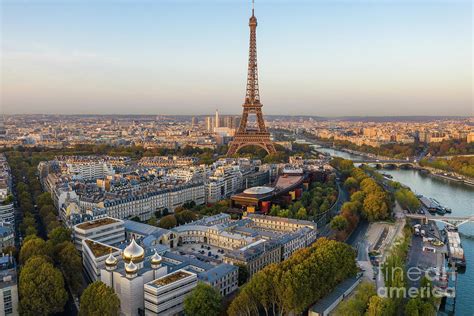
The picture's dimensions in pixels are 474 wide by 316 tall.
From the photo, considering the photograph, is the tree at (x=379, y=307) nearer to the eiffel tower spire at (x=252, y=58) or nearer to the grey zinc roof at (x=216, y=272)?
the grey zinc roof at (x=216, y=272)

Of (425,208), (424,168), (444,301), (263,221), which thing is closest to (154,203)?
(263,221)

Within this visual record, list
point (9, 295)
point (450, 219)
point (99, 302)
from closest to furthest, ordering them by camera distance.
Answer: point (99, 302) → point (9, 295) → point (450, 219)

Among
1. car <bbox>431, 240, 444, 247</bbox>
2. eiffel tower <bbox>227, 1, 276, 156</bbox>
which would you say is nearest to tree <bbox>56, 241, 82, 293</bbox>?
car <bbox>431, 240, 444, 247</bbox>

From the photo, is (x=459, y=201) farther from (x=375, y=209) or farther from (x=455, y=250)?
(x=455, y=250)

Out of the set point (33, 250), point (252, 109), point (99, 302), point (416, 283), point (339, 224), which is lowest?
point (416, 283)

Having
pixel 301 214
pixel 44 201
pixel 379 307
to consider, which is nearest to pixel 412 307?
pixel 379 307

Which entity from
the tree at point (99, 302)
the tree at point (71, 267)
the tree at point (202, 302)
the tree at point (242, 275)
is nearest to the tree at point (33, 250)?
the tree at point (71, 267)

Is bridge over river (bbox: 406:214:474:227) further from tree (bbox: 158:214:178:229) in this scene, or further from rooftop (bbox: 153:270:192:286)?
rooftop (bbox: 153:270:192:286)

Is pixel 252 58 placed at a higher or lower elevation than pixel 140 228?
higher
